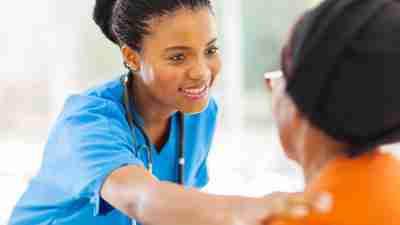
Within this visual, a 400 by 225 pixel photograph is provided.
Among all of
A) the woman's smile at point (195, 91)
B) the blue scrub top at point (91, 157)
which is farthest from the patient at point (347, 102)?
the woman's smile at point (195, 91)

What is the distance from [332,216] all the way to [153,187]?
1.45 feet

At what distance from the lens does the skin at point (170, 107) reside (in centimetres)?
112

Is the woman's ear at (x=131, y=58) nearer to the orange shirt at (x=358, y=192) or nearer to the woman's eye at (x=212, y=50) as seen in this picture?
the woman's eye at (x=212, y=50)

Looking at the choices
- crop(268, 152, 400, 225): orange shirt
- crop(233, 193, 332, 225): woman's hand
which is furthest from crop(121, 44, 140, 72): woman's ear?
crop(268, 152, 400, 225): orange shirt

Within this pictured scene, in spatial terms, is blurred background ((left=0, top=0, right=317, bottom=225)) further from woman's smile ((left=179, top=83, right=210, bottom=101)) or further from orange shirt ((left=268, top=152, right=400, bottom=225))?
orange shirt ((left=268, top=152, right=400, bottom=225))

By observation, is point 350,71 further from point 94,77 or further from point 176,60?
point 94,77

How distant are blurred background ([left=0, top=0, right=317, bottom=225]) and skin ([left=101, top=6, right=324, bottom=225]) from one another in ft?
5.09

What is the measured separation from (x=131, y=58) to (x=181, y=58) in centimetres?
15

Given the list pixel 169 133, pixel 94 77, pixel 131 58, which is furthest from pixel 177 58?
pixel 94 77

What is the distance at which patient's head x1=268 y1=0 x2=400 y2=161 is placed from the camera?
2.69 feet

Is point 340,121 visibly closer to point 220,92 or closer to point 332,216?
point 332,216

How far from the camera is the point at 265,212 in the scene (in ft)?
3.05

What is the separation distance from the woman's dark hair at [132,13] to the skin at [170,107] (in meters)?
0.02

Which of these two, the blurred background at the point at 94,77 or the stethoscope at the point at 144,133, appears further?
the blurred background at the point at 94,77
